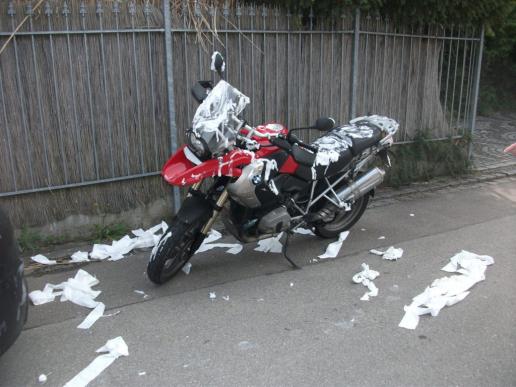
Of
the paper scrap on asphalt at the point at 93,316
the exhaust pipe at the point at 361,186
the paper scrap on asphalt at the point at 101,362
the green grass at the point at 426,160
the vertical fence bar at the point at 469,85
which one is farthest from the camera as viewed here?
the vertical fence bar at the point at 469,85

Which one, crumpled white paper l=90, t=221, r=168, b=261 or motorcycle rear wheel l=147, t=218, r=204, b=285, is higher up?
motorcycle rear wheel l=147, t=218, r=204, b=285

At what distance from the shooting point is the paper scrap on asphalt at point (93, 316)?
3.64 m

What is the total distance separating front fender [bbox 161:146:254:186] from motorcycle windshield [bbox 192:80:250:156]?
0.08 metres

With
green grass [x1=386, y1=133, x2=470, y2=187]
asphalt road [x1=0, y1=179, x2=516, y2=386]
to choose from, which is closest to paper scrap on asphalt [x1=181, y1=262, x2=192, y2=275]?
asphalt road [x1=0, y1=179, x2=516, y2=386]

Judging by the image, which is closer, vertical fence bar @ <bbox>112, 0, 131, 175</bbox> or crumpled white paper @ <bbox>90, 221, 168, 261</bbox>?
crumpled white paper @ <bbox>90, 221, 168, 261</bbox>

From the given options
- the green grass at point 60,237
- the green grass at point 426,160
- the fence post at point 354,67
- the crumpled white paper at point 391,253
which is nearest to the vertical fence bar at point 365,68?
the fence post at point 354,67

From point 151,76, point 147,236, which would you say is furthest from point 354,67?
point 147,236

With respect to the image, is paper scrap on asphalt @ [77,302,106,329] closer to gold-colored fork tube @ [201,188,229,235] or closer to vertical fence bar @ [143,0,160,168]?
gold-colored fork tube @ [201,188,229,235]

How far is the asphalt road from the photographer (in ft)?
10.2

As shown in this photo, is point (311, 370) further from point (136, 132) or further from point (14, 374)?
point (136, 132)

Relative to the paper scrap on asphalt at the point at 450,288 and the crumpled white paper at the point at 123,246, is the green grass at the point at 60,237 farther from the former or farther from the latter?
the paper scrap on asphalt at the point at 450,288

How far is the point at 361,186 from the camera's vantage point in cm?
504

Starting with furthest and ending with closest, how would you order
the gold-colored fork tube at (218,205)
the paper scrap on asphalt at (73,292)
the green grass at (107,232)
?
the green grass at (107,232), the gold-colored fork tube at (218,205), the paper scrap on asphalt at (73,292)

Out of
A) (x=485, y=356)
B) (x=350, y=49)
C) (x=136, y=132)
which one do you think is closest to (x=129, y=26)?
(x=136, y=132)
